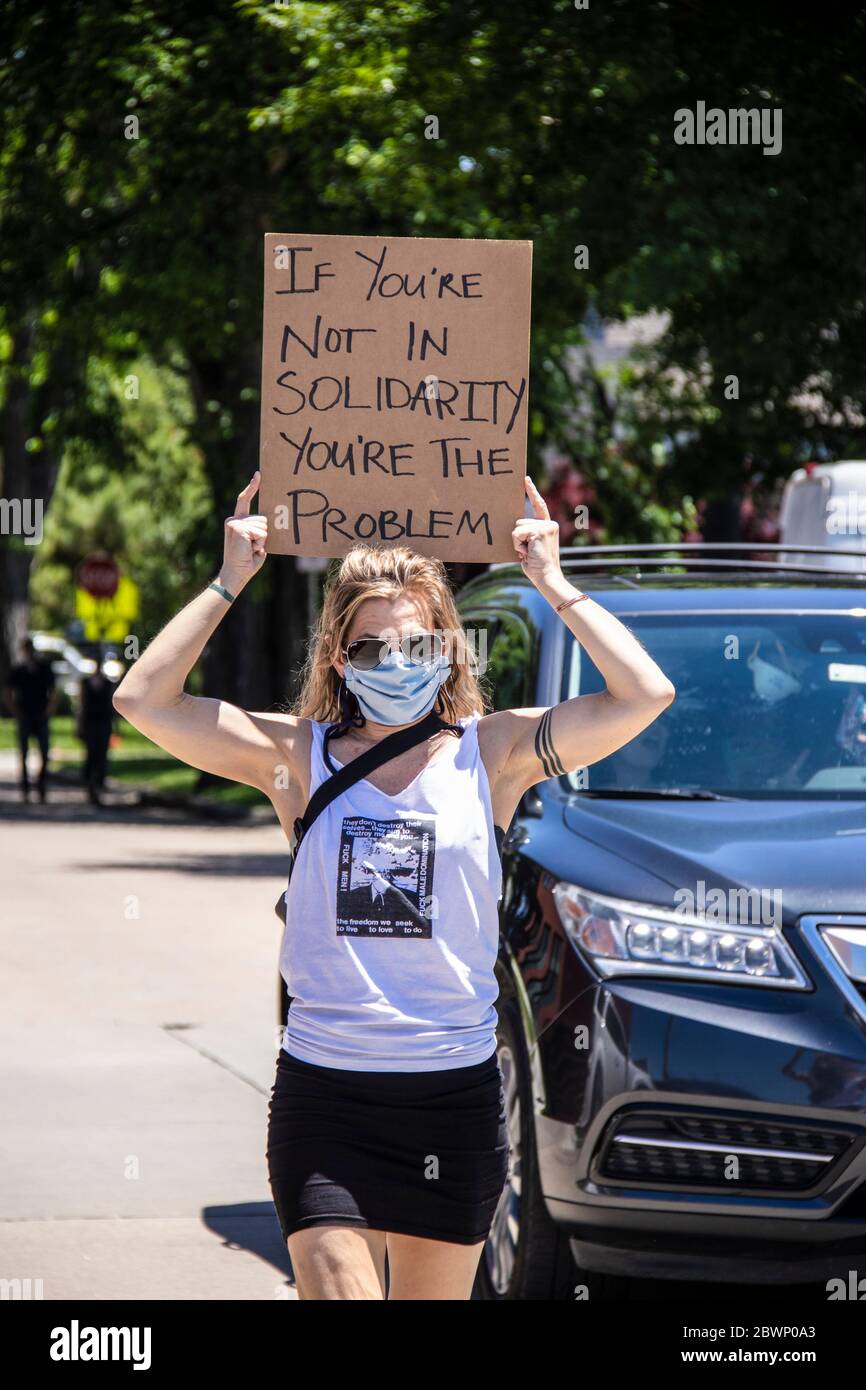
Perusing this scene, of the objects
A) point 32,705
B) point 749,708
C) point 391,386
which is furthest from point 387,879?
point 32,705

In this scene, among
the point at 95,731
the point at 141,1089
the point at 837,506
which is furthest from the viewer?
the point at 95,731

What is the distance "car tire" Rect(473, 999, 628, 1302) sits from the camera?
198 inches

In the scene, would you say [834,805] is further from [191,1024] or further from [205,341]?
[205,341]

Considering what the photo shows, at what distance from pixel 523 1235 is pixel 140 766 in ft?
97.4

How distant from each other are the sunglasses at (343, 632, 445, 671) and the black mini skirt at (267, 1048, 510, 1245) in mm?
664

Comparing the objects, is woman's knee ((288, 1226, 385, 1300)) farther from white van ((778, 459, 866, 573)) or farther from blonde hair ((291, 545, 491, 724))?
white van ((778, 459, 866, 573))

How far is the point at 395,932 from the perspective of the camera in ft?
11.0

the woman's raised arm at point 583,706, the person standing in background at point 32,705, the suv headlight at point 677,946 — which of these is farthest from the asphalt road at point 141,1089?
the person standing in background at point 32,705

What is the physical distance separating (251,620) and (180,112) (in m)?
8.02

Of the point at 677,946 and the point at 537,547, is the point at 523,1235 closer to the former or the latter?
the point at 677,946

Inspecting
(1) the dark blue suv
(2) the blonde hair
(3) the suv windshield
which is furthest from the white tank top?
(3) the suv windshield
